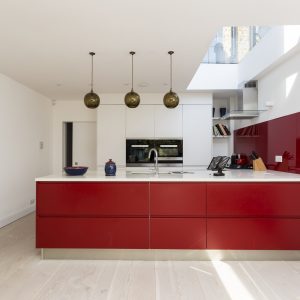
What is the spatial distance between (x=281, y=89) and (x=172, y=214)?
2294 mm

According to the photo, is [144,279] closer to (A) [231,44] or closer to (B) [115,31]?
(B) [115,31]

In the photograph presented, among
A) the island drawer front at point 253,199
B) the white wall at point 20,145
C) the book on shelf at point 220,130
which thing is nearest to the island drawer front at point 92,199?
the island drawer front at point 253,199

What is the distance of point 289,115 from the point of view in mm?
3480

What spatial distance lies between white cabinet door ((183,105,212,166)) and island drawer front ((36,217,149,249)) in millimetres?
2802

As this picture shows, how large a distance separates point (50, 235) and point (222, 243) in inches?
69.6

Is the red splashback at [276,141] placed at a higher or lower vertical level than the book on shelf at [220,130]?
lower

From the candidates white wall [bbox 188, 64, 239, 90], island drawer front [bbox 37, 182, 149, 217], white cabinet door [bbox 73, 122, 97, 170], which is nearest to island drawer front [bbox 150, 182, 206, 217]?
island drawer front [bbox 37, 182, 149, 217]

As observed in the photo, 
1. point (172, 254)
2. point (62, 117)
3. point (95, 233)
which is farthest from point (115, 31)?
point (62, 117)

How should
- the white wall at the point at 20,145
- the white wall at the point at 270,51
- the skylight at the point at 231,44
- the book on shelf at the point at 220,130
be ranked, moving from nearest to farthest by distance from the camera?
the white wall at the point at 270,51
the white wall at the point at 20,145
the skylight at the point at 231,44
the book on shelf at the point at 220,130

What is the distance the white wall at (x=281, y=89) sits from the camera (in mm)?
3379

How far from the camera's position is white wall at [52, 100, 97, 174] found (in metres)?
6.07

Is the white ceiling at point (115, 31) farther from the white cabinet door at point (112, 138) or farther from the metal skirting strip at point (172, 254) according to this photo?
the metal skirting strip at point (172, 254)

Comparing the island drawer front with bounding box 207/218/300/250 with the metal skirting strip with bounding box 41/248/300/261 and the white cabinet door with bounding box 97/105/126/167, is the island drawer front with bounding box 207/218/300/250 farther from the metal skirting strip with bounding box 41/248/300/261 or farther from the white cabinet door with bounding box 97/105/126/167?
the white cabinet door with bounding box 97/105/126/167

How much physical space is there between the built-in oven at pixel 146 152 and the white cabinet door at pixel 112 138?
0.14m
